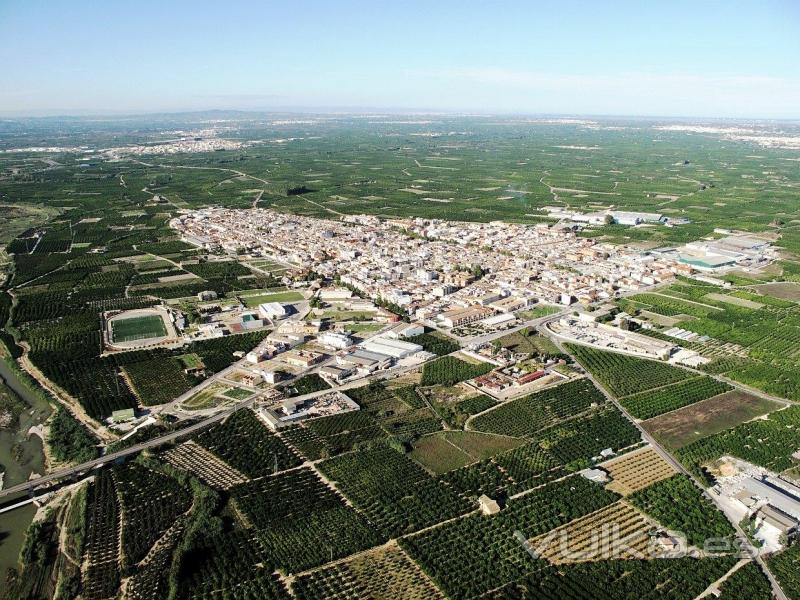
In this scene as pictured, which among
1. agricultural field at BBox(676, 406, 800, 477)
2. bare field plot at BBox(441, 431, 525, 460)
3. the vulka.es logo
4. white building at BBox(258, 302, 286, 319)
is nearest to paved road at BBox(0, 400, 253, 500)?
bare field plot at BBox(441, 431, 525, 460)

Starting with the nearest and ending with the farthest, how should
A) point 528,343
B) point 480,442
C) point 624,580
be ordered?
point 624,580
point 480,442
point 528,343

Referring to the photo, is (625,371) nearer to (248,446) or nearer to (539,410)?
(539,410)

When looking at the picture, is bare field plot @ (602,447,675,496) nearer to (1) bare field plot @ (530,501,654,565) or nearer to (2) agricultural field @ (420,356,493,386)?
(1) bare field plot @ (530,501,654,565)

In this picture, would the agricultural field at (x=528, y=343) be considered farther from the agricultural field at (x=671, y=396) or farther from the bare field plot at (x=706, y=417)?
the bare field plot at (x=706, y=417)

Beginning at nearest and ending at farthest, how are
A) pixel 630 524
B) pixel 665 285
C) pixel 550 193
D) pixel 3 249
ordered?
pixel 630 524 < pixel 665 285 < pixel 3 249 < pixel 550 193

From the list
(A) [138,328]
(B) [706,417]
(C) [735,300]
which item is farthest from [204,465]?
(C) [735,300]

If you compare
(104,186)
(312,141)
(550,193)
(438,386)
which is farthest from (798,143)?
(438,386)

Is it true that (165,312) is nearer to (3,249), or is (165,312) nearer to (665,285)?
(3,249)
